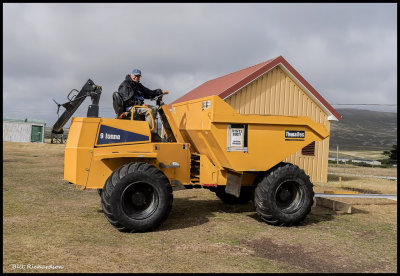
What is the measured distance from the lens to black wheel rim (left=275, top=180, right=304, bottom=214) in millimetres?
7199

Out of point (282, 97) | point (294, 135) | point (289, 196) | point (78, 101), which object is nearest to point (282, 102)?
point (282, 97)

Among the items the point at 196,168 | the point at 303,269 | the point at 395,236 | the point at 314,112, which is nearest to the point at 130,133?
the point at 196,168

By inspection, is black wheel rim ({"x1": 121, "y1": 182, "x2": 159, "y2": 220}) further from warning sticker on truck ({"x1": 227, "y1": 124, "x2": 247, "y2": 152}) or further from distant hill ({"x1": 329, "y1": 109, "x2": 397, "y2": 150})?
distant hill ({"x1": 329, "y1": 109, "x2": 397, "y2": 150})

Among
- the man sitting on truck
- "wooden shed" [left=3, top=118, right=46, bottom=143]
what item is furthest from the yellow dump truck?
"wooden shed" [left=3, top=118, right=46, bottom=143]

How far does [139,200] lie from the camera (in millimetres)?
6344

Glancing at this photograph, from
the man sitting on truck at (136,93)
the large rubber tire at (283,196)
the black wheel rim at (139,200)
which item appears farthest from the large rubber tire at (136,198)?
the large rubber tire at (283,196)

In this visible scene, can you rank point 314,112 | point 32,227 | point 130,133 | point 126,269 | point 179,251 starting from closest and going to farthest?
1. point 126,269
2. point 179,251
3. point 32,227
4. point 130,133
5. point 314,112

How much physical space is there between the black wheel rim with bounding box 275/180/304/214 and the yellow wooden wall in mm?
7953

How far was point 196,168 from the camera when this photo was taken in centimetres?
752

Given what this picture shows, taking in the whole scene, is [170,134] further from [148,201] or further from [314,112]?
[314,112]

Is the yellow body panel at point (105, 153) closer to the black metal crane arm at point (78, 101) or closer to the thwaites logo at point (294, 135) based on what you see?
the black metal crane arm at point (78, 101)

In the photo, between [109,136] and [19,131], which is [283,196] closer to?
[109,136]

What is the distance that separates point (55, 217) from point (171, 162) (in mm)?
2490

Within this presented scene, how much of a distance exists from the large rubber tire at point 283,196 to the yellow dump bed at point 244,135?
27cm
